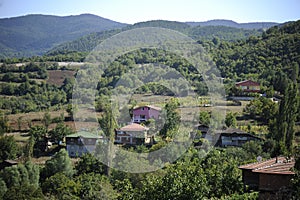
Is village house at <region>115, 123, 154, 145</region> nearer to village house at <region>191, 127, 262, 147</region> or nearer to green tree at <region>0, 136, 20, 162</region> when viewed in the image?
village house at <region>191, 127, 262, 147</region>

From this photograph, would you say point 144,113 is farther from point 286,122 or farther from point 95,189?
point 95,189

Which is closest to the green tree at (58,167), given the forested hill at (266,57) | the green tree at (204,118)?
the green tree at (204,118)

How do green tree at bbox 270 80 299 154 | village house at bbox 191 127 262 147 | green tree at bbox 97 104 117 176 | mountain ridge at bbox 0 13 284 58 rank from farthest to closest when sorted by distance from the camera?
mountain ridge at bbox 0 13 284 58, village house at bbox 191 127 262 147, green tree at bbox 270 80 299 154, green tree at bbox 97 104 117 176

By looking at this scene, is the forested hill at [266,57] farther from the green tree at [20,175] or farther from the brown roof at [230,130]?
the green tree at [20,175]

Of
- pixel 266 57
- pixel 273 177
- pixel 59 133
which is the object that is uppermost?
pixel 266 57

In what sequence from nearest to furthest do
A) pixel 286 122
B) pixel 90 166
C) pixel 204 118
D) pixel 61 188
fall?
pixel 61 188 → pixel 90 166 → pixel 286 122 → pixel 204 118

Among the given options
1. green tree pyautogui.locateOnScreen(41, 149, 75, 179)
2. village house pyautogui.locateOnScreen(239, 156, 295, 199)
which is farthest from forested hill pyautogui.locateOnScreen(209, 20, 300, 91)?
village house pyautogui.locateOnScreen(239, 156, 295, 199)

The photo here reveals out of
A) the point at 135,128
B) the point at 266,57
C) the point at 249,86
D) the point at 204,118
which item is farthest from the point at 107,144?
the point at 266,57
